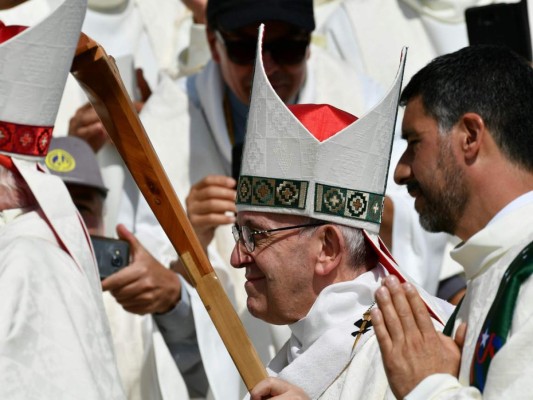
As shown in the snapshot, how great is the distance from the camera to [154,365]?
6152mm

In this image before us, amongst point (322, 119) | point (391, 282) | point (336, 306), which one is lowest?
point (336, 306)

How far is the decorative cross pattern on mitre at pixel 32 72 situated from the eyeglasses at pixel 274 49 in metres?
1.61

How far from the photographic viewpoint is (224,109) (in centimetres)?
679

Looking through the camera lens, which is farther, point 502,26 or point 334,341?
point 502,26

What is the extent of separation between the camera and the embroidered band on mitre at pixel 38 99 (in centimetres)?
461

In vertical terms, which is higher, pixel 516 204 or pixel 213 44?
pixel 213 44

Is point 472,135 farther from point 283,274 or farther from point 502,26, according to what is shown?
point 502,26

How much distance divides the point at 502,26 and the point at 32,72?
2.25 m

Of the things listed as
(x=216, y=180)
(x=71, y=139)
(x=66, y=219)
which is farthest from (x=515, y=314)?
Answer: (x=71, y=139)

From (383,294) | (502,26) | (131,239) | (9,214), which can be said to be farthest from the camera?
(502,26)

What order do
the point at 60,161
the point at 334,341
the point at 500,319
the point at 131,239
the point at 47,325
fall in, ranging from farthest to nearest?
the point at 60,161
the point at 131,239
the point at 47,325
the point at 334,341
the point at 500,319

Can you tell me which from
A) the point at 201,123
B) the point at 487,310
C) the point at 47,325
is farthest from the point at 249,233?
the point at 201,123

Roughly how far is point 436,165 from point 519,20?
197cm

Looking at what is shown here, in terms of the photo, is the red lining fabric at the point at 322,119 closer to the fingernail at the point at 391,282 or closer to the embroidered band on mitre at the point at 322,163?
the embroidered band on mitre at the point at 322,163
